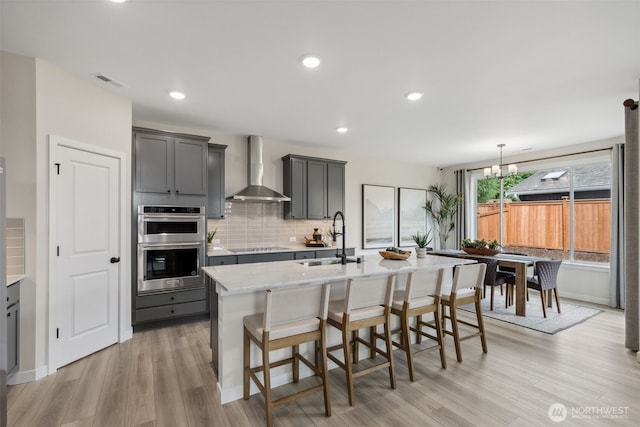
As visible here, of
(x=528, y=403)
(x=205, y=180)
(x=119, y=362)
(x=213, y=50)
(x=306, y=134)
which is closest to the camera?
(x=528, y=403)

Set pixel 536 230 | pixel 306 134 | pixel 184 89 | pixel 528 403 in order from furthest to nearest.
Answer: pixel 536 230 < pixel 306 134 < pixel 184 89 < pixel 528 403

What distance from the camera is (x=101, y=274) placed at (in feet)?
10.3

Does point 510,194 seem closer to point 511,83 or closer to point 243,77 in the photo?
point 511,83

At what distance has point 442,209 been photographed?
24.2 ft

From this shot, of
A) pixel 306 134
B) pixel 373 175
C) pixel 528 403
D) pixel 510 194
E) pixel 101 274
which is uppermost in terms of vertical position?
pixel 306 134

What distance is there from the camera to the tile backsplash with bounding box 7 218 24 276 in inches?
98.7

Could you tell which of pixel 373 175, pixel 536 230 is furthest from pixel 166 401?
pixel 536 230

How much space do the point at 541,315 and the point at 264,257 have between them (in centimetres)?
398

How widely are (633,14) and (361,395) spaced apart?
318cm

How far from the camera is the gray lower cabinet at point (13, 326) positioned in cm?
229

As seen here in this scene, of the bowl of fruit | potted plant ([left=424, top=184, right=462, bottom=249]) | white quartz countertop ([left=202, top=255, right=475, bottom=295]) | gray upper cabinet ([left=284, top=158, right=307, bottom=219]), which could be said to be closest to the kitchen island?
white quartz countertop ([left=202, top=255, right=475, bottom=295])

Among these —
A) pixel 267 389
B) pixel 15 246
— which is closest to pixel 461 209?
pixel 267 389

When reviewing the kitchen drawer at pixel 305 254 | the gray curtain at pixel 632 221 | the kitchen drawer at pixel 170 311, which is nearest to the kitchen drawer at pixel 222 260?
the kitchen drawer at pixel 170 311

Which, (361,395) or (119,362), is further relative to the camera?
(119,362)
